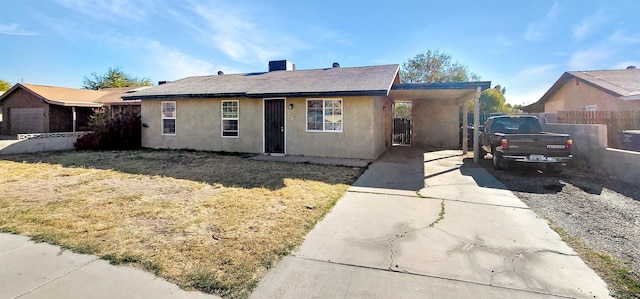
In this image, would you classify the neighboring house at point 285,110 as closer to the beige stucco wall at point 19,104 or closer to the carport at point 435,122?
the carport at point 435,122

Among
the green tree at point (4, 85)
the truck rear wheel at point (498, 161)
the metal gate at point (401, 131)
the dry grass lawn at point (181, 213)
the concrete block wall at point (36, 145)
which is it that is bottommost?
the dry grass lawn at point (181, 213)

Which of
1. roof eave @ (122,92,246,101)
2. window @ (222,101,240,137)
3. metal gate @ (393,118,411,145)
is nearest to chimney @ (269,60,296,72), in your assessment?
window @ (222,101,240,137)

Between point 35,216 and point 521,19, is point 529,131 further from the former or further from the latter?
point 35,216

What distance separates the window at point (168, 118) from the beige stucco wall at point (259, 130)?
20cm

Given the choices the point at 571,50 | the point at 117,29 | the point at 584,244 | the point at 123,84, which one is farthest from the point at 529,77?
the point at 123,84

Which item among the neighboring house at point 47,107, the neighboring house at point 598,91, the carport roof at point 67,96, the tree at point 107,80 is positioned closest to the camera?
the neighboring house at point 598,91

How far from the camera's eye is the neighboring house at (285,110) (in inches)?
424

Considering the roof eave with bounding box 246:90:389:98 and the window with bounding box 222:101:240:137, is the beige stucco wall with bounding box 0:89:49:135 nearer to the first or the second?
the window with bounding box 222:101:240:137

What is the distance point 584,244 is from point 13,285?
20.3ft

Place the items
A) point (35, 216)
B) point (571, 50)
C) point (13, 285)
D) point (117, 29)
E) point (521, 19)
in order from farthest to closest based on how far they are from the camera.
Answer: point (571, 50) < point (117, 29) < point (521, 19) < point (35, 216) < point (13, 285)

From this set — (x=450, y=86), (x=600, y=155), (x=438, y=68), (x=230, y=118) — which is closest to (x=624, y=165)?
(x=600, y=155)

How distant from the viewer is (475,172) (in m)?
8.65

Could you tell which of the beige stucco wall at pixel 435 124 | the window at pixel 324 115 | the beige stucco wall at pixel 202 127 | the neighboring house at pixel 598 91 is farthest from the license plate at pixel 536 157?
the beige stucco wall at pixel 202 127

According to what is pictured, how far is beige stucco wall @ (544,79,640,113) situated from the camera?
1364cm
